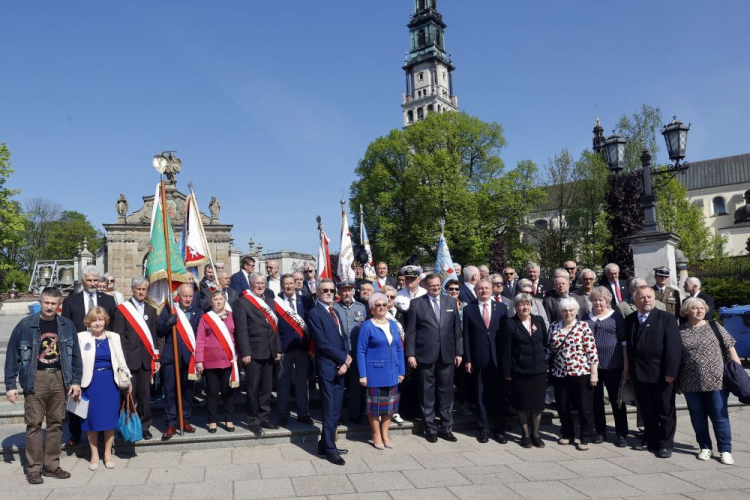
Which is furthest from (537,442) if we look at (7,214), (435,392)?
(7,214)

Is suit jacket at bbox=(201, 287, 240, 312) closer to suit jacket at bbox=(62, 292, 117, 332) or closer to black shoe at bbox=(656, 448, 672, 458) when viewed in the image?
suit jacket at bbox=(62, 292, 117, 332)

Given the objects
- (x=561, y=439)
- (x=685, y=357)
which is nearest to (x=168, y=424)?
(x=561, y=439)

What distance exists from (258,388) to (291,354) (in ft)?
2.02

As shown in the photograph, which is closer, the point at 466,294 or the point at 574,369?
the point at 574,369

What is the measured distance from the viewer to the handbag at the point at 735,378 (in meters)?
5.80

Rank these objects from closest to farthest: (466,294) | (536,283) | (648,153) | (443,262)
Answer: (466,294) → (536,283) → (443,262) → (648,153)

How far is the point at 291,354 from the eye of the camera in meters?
7.38

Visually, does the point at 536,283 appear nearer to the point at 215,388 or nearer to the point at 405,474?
A: the point at 405,474

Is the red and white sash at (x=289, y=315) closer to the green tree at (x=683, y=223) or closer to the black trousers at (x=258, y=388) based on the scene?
the black trousers at (x=258, y=388)

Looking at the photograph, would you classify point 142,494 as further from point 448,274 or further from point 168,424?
point 448,274

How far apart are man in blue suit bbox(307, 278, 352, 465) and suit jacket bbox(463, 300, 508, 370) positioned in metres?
1.61

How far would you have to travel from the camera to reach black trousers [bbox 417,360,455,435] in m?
6.91

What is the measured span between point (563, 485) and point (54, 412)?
525 cm

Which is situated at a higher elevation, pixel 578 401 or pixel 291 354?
pixel 291 354
